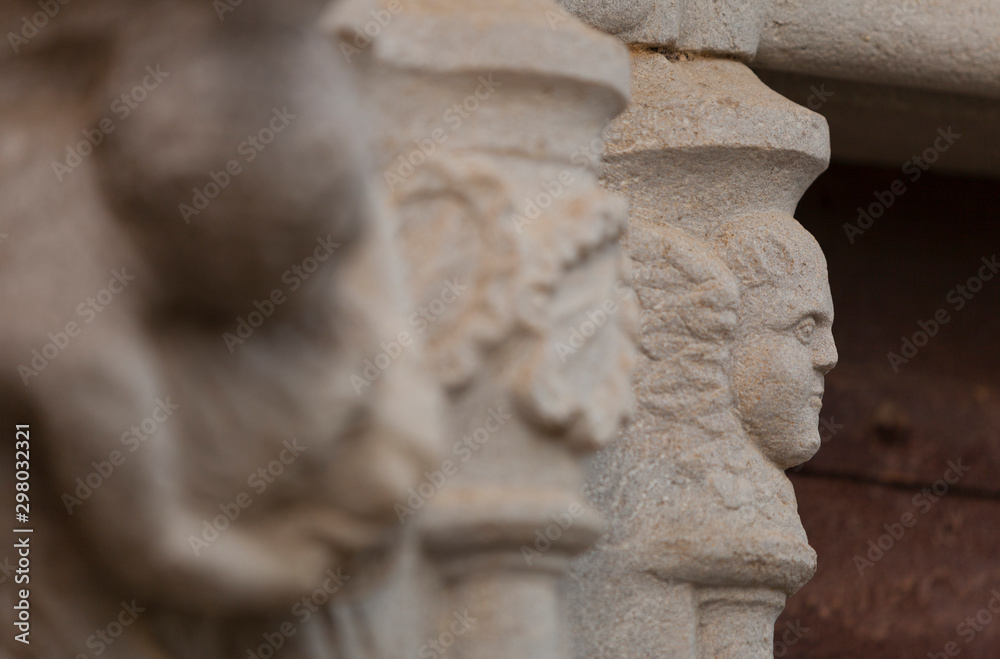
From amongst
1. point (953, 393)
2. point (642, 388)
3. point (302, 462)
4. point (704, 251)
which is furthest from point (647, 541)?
point (953, 393)

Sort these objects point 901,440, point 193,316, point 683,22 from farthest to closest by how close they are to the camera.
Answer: point 901,440
point 683,22
point 193,316

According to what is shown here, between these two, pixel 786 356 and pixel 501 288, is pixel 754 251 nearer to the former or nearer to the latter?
pixel 786 356

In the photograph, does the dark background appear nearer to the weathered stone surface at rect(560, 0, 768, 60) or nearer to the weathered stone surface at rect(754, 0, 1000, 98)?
the weathered stone surface at rect(754, 0, 1000, 98)

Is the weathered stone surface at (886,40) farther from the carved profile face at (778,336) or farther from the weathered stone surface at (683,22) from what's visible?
the carved profile face at (778,336)

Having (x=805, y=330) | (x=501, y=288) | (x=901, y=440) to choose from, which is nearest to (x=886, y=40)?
(x=805, y=330)

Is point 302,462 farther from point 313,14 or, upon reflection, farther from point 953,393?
point 953,393

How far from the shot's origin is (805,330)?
1.16m

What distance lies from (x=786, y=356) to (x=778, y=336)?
0.07 feet

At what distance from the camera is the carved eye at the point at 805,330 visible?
116 centimetres

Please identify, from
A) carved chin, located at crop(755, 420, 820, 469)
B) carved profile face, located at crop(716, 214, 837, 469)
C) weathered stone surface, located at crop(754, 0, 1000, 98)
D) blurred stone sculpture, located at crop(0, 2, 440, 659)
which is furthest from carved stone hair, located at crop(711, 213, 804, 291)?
blurred stone sculpture, located at crop(0, 2, 440, 659)

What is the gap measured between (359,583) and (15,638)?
7.4 inches

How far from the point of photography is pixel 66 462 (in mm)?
570

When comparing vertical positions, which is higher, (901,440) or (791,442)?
(791,442)

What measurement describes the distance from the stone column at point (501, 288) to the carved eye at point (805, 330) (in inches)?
15.4
